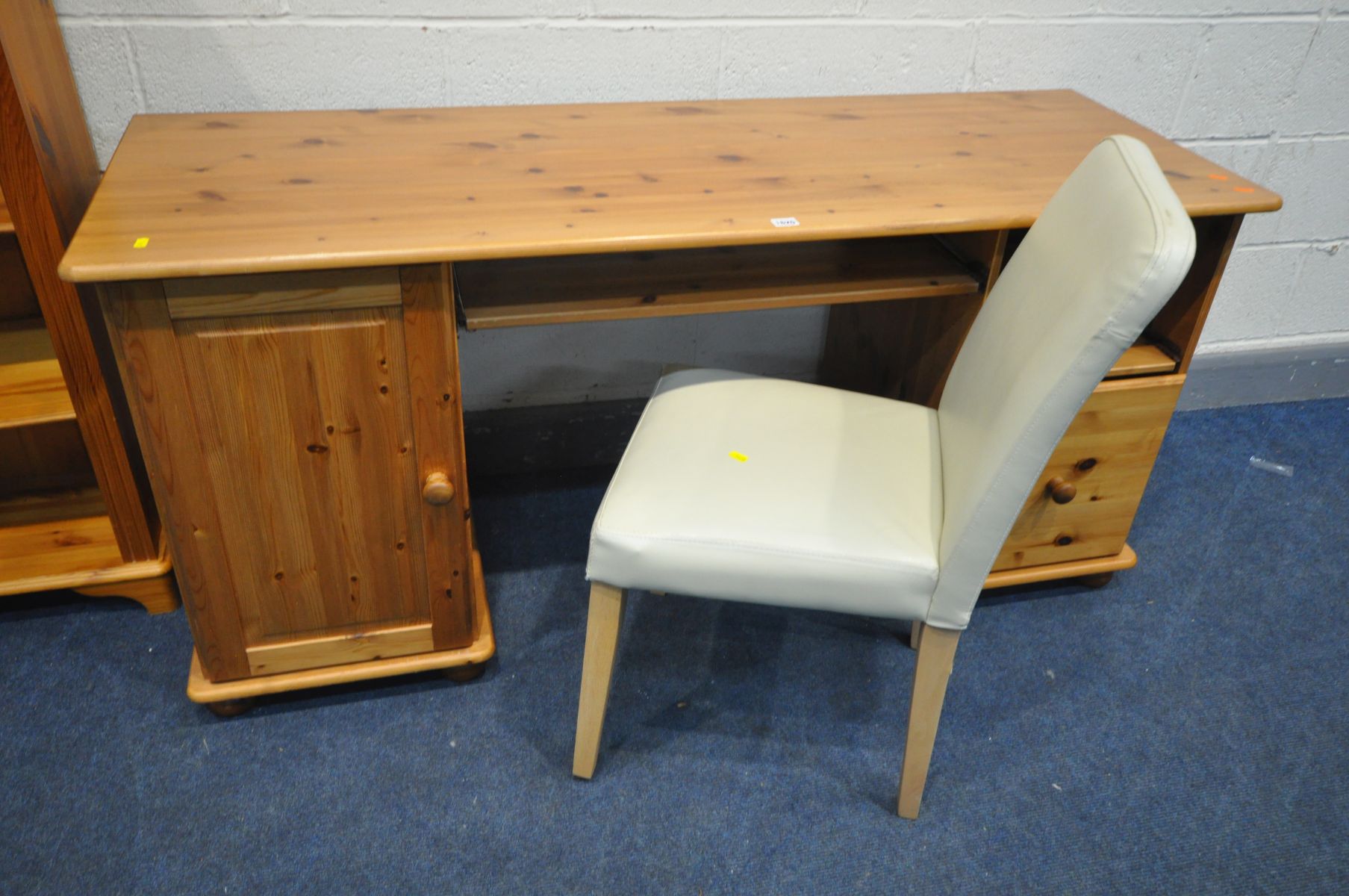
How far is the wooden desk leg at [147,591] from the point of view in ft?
5.08

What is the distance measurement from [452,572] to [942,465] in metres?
0.66

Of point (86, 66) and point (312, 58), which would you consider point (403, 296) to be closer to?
point (312, 58)

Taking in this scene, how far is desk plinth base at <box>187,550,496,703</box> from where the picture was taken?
1.41m

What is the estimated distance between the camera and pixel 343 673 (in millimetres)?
1447

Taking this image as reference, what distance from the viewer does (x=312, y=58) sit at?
1.52 metres

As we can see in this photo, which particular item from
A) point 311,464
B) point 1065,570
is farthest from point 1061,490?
point 311,464

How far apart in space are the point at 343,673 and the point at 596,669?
404 mm

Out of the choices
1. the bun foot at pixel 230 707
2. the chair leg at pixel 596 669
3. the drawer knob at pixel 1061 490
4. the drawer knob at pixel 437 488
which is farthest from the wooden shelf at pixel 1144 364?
the bun foot at pixel 230 707

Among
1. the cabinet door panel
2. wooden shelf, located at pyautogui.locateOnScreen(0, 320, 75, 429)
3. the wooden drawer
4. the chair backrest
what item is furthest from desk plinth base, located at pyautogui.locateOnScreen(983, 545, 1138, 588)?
wooden shelf, located at pyautogui.locateOnScreen(0, 320, 75, 429)

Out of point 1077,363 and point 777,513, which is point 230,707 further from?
point 1077,363

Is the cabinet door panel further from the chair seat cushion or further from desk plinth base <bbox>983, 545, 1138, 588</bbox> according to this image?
desk plinth base <bbox>983, 545, 1138, 588</bbox>

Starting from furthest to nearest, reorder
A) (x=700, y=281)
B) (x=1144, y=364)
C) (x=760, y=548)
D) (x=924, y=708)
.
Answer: (x=1144, y=364)
(x=700, y=281)
(x=924, y=708)
(x=760, y=548)

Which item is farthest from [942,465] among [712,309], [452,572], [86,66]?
[86,66]

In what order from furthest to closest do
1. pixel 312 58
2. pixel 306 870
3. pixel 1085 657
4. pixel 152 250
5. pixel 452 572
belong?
pixel 1085 657 → pixel 312 58 → pixel 452 572 → pixel 306 870 → pixel 152 250
